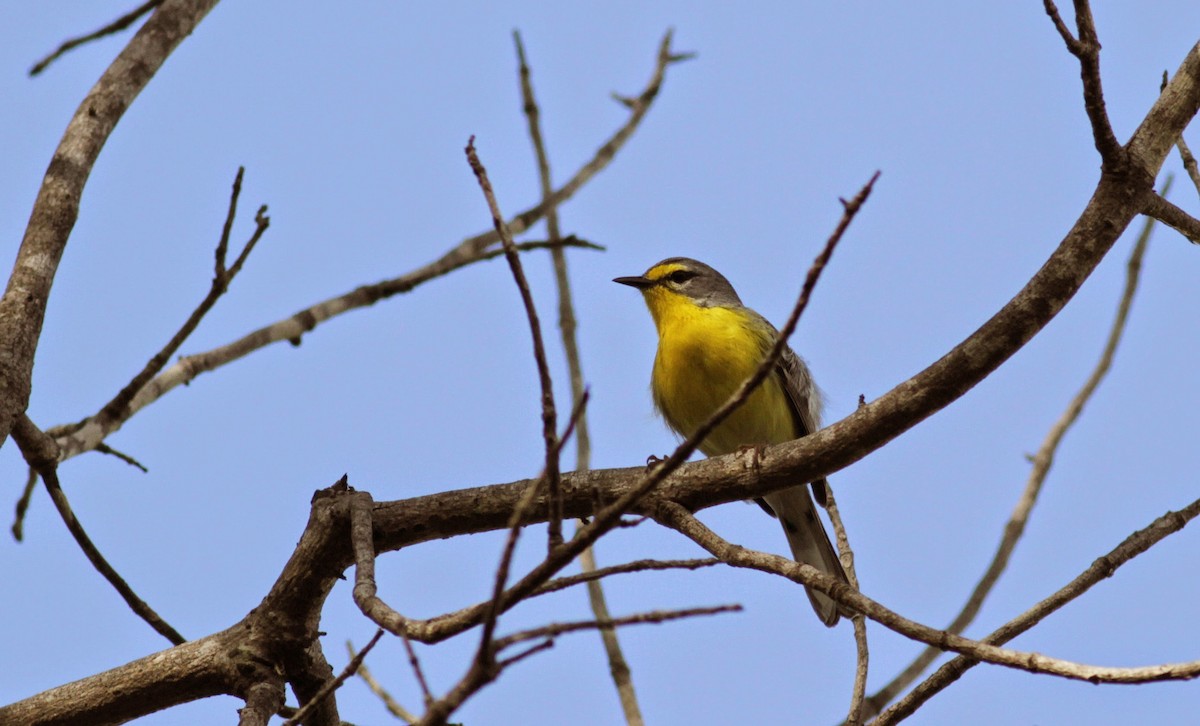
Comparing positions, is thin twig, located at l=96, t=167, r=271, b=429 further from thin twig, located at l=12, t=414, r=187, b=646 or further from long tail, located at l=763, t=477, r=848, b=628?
long tail, located at l=763, t=477, r=848, b=628

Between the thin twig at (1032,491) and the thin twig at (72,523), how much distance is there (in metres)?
2.87

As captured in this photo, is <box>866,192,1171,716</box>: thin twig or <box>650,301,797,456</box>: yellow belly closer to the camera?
<box>866,192,1171,716</box>: thin twig

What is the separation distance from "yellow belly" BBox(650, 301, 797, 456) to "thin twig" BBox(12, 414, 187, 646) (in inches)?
A: 121

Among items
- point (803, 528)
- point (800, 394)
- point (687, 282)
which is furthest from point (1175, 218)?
point (687, 282)

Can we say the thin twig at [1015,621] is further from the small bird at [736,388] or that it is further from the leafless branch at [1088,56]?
the small bird at [736,388]

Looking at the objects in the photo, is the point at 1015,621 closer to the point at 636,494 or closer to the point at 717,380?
the point at 636,494

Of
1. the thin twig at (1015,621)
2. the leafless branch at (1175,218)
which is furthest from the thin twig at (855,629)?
the leafless branch at (1175,218)

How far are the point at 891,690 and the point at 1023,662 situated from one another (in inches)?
106

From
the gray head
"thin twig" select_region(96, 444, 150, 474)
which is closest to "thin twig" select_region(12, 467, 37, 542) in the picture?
"thin twig" select_region(96, 444, 150, 474)

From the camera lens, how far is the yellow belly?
6562 mm

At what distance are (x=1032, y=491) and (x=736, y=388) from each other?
5.12 feet

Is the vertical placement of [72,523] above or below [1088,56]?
below

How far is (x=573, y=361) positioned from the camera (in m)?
6.38

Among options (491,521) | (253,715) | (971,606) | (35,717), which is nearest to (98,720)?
(35,717)
